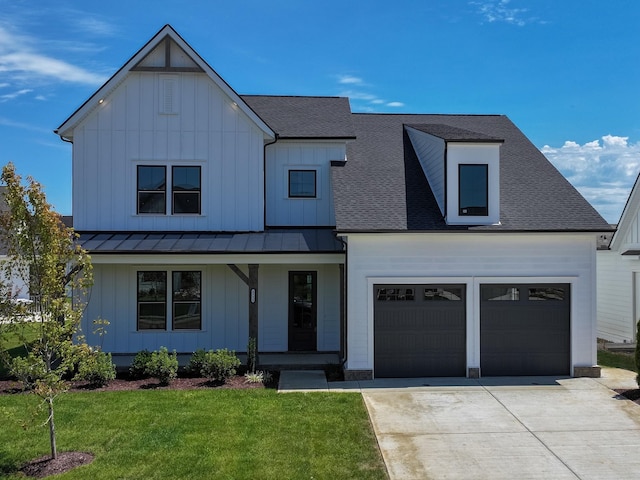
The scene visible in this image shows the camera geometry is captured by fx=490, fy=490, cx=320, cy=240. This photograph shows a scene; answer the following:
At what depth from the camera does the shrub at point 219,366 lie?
39.1 ft

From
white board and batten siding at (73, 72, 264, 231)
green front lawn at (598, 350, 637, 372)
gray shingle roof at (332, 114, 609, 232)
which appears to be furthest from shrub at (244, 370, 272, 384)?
green front lawn at (598, 350, 637, 372)

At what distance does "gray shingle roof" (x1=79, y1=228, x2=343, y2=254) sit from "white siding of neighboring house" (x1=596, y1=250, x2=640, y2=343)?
10112 mm

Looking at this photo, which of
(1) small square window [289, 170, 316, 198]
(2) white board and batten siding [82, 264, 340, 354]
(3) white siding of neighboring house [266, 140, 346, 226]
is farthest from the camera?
(1) small square window [289, 170, 316, 198]

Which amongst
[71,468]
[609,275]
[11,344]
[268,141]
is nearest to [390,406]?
[71,468]

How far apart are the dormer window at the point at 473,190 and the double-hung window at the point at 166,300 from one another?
770 centimetres

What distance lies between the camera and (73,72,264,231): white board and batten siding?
14.2 metres

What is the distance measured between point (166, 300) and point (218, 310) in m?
1.52

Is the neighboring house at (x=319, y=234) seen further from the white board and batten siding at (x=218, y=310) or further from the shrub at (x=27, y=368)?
the shrub at (x=27, y=368)

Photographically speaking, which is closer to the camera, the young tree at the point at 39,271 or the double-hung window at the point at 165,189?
the young tree at the point at 39,271

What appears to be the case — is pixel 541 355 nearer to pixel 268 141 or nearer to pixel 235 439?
pixel 235 439

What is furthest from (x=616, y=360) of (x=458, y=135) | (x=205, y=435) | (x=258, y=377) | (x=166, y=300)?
(x=166, y=300)

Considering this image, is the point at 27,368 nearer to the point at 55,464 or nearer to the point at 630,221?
the point at 55,464

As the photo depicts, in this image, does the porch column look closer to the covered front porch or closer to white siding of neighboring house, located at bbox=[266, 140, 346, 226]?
the covered front porch

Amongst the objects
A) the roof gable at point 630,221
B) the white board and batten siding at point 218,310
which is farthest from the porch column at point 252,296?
the roof gable at point 630,221
